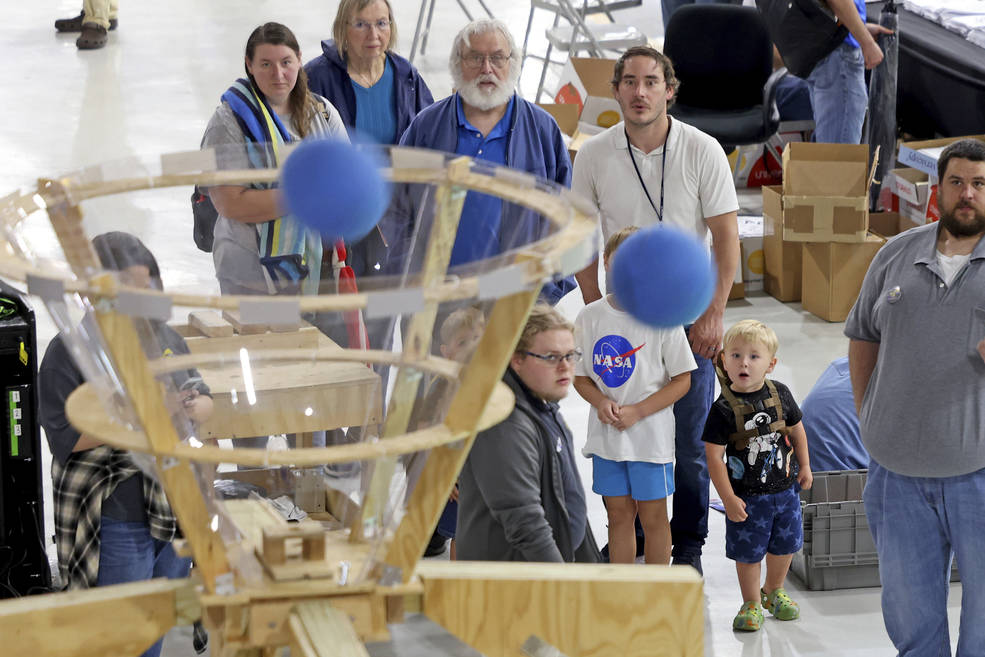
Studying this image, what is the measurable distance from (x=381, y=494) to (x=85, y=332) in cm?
38

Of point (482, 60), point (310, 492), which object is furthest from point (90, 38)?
point (310, 492)

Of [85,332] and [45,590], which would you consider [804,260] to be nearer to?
[45,590]

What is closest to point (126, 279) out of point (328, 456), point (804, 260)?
point (328, 456)

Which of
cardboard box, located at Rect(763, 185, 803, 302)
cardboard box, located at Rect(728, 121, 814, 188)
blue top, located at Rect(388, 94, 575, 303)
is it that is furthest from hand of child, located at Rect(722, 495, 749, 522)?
cardboard box, located at Rect(728, 121, 814, 188)

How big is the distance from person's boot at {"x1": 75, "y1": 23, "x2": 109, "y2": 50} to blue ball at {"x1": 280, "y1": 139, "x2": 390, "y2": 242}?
10.6 meters

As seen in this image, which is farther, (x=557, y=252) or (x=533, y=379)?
(x=533, y=379)

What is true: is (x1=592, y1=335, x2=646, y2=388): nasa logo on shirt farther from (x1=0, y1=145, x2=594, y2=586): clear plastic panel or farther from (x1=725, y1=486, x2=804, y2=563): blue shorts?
(x1=0, y1=145, x2=594, y2=586): clear plastic panel

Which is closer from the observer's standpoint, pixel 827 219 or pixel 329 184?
pixel 329 184

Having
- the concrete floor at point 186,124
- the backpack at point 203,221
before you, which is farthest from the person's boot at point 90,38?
the backpack at point 203,221

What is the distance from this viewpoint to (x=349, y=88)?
4.84 meters

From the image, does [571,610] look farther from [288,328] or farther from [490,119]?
[490,119]

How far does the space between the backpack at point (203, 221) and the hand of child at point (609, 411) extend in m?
2.08

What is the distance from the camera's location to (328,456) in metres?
1.35

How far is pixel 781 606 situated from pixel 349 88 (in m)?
2.31
